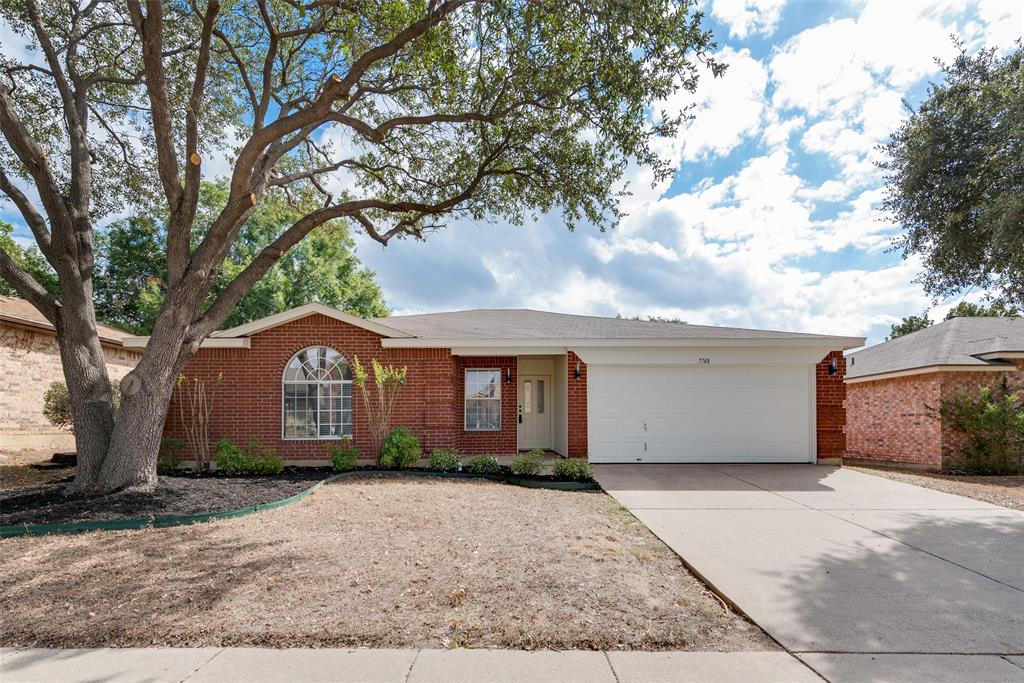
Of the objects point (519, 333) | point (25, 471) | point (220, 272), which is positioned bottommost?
point (25, 471)

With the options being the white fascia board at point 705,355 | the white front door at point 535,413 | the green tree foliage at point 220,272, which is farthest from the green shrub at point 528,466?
the green tree foliage at point 220,272

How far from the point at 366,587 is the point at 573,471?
5695 millimetres

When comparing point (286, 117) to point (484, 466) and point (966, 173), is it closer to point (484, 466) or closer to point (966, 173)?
point (484, 466)

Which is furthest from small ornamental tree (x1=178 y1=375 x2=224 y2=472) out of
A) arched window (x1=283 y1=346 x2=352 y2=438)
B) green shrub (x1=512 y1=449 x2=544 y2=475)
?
green shrub (x1=512 y1=449 x2=544 y2=475)

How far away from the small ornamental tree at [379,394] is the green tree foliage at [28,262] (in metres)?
17.8

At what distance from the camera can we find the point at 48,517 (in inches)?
251

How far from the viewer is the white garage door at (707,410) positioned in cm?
1188

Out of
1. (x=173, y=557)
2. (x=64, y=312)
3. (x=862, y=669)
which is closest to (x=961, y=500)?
(x=862, y=669)

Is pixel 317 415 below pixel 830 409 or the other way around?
below

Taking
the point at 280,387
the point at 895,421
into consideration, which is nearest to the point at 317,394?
the point at 280,387

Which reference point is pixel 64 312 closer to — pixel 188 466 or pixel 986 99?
pixel 188 466

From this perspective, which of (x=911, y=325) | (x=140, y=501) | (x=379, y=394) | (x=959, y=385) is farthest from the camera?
(x=911, y=325)

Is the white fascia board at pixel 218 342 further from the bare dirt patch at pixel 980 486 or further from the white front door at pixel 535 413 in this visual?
the bare dirt patch at pixel 980 486

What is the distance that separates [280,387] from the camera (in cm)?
1129
